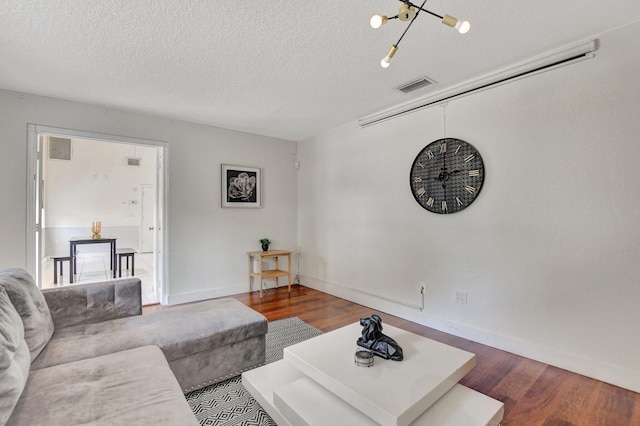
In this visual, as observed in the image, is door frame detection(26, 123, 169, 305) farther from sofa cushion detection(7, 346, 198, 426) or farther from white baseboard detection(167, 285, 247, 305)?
sofa cushion detection(7, 346, 198, 426)

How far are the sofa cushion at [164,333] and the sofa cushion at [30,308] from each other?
0.22 ft

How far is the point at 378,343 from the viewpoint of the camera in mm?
1645

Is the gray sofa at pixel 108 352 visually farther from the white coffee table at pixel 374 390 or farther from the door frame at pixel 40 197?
the door frame at pixel 40 197

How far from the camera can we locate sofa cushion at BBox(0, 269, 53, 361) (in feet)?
4.94

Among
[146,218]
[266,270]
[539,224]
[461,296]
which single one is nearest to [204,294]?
[266,270]

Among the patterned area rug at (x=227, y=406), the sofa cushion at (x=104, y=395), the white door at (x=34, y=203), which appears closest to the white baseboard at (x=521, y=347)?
the patterned area rug at (x=227, y=406)

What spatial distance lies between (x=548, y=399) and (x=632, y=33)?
8.00 feet

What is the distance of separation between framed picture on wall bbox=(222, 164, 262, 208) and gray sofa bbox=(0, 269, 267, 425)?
206 centimetres

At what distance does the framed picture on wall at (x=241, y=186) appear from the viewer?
4.13 meters

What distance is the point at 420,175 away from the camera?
3039mm

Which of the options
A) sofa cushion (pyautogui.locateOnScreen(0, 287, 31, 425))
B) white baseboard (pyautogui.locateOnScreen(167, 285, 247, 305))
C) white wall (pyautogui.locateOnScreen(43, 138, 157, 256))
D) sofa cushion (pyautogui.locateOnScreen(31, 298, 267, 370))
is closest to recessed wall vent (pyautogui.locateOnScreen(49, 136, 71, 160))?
white wall (pyautogui.locateOnScreen(43, 138, 157, 256))

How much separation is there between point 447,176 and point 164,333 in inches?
106

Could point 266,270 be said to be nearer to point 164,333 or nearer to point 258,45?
point 164,333

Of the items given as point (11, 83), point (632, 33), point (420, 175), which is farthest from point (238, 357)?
point (632, 33)
